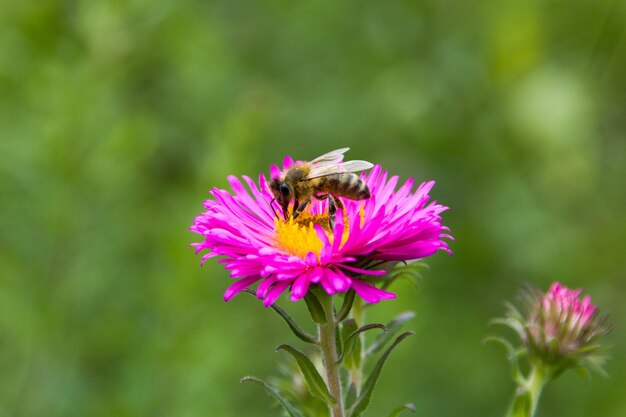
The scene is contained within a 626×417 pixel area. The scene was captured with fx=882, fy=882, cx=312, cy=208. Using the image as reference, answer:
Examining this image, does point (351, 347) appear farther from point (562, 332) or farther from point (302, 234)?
point (562, 332)

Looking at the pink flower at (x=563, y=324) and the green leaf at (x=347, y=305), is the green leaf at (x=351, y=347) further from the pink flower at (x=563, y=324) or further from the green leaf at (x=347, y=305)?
the pink flower at (x=563, y=324)

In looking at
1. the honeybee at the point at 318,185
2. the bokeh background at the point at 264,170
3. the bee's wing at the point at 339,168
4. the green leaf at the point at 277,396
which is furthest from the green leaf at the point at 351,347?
the bokeh background at the point at 264,170

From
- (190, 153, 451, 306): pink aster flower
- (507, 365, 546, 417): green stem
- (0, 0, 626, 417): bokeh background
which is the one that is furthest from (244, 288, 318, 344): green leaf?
(0, 0, 626, 417): bokeh background

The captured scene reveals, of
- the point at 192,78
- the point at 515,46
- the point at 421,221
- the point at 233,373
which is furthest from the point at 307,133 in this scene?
the point at 421,221

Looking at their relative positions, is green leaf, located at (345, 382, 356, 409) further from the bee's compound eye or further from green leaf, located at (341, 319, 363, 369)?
the bee's compound eye

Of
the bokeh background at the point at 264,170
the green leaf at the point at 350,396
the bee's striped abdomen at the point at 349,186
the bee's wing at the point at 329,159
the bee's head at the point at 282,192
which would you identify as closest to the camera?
the green leaf at the point at 350,396
